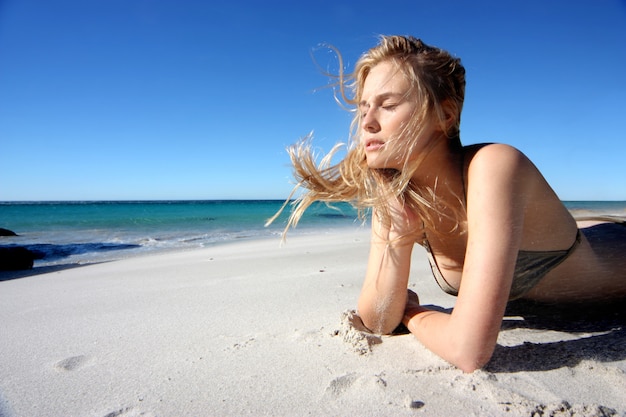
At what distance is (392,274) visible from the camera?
6.29ft

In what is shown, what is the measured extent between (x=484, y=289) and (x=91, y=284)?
3753 mm

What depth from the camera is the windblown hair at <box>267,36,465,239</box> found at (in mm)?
1717

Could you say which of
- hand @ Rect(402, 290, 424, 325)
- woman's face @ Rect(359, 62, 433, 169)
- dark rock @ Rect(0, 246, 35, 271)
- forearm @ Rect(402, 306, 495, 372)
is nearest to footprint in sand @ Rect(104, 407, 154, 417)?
forearm @ Rect(402, 306, 495, 372)

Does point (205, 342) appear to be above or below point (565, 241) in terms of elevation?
below

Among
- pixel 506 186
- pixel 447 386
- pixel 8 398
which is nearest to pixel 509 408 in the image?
pixel 447 386

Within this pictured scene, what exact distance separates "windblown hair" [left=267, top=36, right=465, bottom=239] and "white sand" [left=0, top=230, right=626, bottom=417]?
2.20 ft

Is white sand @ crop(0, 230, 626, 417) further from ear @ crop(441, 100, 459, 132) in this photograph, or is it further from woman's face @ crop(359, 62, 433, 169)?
ear @ crop(441, 100, 459, 132)

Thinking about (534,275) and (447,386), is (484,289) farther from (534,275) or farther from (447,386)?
(534,275)

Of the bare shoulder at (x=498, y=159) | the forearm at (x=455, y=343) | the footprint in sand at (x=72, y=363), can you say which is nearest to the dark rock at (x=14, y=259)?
the footprint in sand at (x=72, y=363)

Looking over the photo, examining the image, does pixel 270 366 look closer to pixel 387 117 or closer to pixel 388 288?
pixel 388 288

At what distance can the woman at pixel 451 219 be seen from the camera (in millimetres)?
1396

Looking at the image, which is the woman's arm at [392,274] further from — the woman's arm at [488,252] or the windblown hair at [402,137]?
the woman's arm at [488,252]

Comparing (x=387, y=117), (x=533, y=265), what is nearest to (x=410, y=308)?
(x=533, y=265)

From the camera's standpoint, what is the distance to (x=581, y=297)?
6.48 feet
